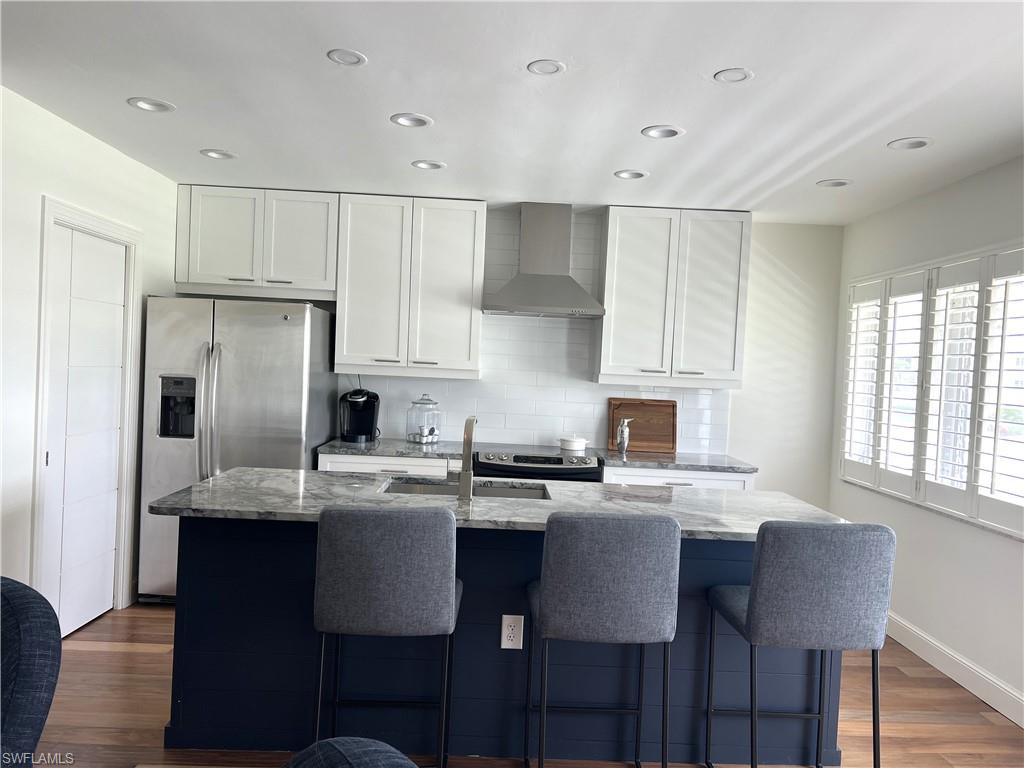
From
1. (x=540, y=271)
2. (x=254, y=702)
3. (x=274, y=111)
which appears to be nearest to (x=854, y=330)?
(x=540, y=271)

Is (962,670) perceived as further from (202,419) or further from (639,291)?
(202,419)

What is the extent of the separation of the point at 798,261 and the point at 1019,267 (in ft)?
6.13

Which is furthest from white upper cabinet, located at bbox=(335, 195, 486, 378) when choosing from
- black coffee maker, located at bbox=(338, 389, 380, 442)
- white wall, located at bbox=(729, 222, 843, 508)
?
white wall, located at bbox=(729, 222, 843, 508)

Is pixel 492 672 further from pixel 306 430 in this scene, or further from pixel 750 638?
pixel 306 430

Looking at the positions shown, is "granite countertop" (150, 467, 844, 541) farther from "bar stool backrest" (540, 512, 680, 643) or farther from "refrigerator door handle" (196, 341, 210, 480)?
"refrigerator door handle" (196, 341, 210, 480)

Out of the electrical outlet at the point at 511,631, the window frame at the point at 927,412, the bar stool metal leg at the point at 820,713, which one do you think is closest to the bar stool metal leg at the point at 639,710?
the electrical outlet at the point at 511,631

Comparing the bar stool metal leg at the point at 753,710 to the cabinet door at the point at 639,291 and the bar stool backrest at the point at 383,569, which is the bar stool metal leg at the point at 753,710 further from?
the cabinet door at the point at 639,291

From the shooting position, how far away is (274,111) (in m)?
3.10

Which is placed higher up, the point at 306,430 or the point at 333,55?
the point at 333,55

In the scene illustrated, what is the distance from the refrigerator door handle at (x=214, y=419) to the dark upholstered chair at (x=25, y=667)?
2.67 m

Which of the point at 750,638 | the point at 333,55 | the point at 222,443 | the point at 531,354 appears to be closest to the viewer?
the point at 750,638

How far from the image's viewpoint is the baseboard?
123 inches

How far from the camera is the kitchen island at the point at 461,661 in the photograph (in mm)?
2574

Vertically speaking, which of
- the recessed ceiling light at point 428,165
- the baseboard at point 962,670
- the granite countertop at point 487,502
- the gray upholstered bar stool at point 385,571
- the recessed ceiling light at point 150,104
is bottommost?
the baseboard at point 962,670
